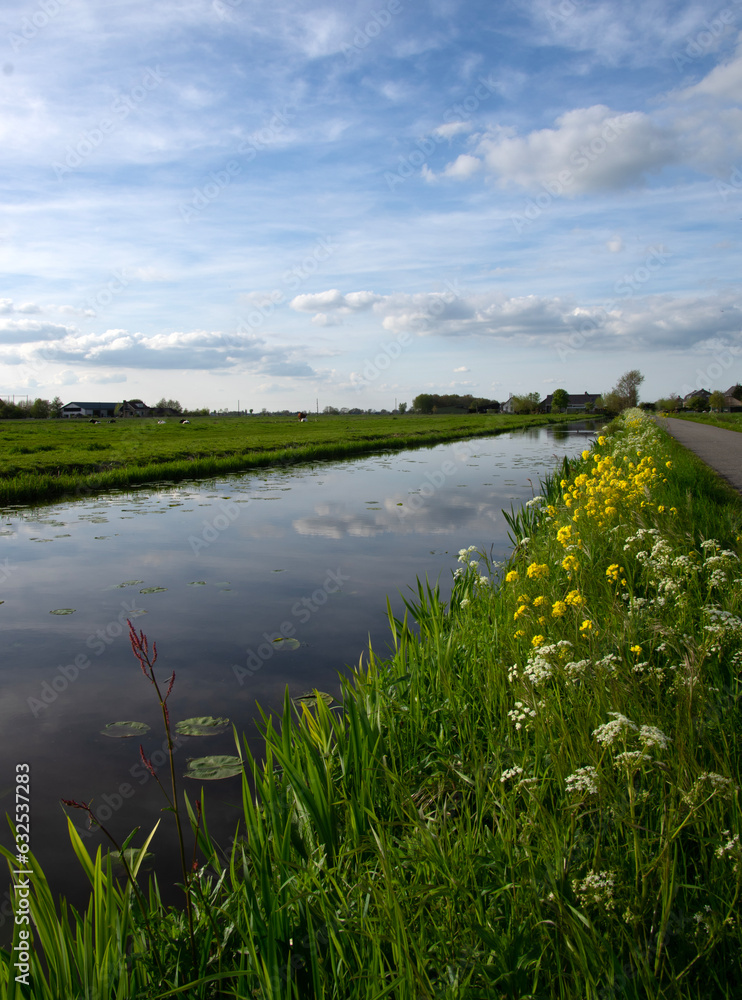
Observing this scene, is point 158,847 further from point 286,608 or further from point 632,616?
point 286,608

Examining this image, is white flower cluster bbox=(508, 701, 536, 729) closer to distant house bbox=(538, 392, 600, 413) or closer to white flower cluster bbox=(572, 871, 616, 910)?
white flower cluster bbox=(572, 871, 616, 910)

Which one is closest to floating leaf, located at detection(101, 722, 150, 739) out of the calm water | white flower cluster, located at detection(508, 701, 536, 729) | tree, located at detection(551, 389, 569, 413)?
the calm water

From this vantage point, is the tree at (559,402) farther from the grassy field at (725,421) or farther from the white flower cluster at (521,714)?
the white flower cluster at (521,714)

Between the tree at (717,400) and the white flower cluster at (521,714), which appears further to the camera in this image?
the tree at (717,400)

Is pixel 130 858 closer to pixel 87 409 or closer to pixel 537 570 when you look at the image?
pixel 537 570

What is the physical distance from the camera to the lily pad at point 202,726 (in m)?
3.72

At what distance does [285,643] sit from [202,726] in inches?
57.3

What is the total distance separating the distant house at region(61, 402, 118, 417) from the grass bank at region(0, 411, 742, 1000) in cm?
12543

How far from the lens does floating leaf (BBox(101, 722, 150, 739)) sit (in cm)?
371

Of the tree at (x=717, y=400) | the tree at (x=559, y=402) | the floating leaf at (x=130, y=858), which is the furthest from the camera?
the tree at (x=559, y=402)

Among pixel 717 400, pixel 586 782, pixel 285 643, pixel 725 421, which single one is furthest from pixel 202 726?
pixel 717 400

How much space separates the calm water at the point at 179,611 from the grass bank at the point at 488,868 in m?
0.87

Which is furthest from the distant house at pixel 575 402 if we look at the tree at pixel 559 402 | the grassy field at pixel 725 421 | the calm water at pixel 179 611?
the calm water at pixel 179 611

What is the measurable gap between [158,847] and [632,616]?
259 centimetres
